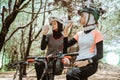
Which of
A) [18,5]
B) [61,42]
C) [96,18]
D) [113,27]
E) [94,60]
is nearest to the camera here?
[94,60]

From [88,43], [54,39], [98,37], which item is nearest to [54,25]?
[54,39]

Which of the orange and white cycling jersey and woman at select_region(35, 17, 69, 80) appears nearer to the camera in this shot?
the orange and white cycling jersey

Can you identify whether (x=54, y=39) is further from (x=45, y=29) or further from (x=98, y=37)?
(x=98, y=37)

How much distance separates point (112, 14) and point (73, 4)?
713 inches

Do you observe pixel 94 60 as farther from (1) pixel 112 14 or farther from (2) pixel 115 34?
(2) pixel 115 34

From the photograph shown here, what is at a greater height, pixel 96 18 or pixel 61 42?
pixel 96 18

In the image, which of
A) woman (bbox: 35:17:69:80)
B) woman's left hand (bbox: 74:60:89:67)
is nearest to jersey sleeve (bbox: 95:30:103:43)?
woman's left hand (bbox: 74:60:89:67)

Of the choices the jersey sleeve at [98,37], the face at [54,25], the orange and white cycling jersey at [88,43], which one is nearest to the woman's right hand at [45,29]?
the face at [54,25]

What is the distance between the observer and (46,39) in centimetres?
611

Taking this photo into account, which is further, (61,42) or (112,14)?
(112,14)

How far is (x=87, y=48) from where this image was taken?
502 cm

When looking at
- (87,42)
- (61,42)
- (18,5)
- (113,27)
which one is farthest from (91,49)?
(113,27)

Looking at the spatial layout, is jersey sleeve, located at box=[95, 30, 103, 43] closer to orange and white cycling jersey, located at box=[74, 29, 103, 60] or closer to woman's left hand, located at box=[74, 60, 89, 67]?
orange and white cycling jersey, located at box=[74, 29, 103, 60]

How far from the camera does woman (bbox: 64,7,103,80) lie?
481 centimetres
